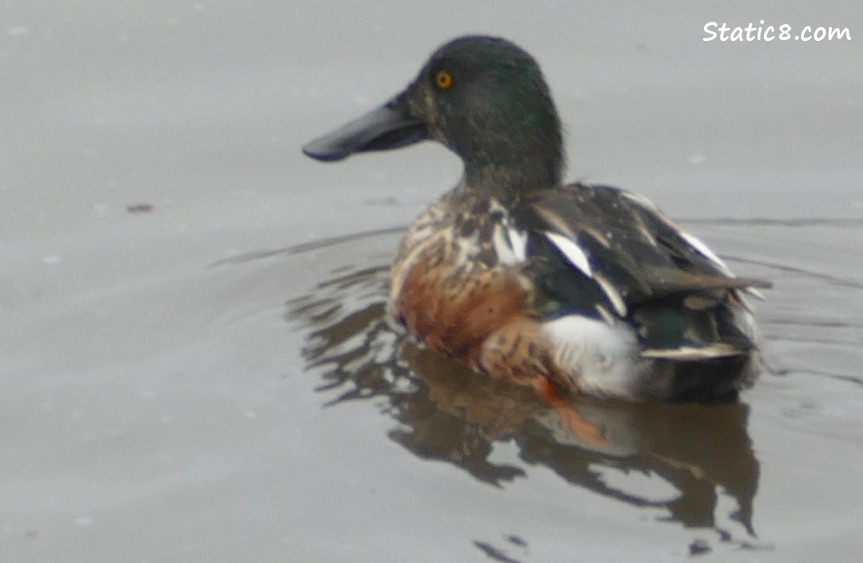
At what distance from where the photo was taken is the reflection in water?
23.5ft

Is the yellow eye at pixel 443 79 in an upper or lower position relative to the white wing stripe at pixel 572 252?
upper

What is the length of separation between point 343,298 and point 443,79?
1156mm

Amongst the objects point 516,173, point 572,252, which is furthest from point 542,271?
point 516,173

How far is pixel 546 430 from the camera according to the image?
7672mm

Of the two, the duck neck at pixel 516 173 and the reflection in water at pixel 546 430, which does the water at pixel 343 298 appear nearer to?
the reflection in water at pixel 546 430

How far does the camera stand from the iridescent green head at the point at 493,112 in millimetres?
8570

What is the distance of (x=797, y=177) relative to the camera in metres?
9.95

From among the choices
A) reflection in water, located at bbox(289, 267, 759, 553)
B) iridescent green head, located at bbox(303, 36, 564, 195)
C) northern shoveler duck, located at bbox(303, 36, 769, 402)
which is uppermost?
iridescent green head, located at bbox(303, 36, 564, 195)

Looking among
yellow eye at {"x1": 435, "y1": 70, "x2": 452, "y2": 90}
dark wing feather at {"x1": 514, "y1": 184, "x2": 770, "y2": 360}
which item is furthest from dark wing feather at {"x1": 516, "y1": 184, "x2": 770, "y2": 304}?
yellow eye at {"x1": 435, "y1": 70, "x2": 452, "y2": 90}

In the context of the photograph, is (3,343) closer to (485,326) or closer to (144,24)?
(485,326)

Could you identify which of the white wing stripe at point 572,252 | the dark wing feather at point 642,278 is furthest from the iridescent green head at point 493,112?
the white wing stripe at point 572,252

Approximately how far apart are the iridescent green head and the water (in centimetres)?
87

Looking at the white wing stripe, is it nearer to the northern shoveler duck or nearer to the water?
the northern shoveler duck

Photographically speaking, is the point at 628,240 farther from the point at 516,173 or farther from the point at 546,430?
the point at 516,173
